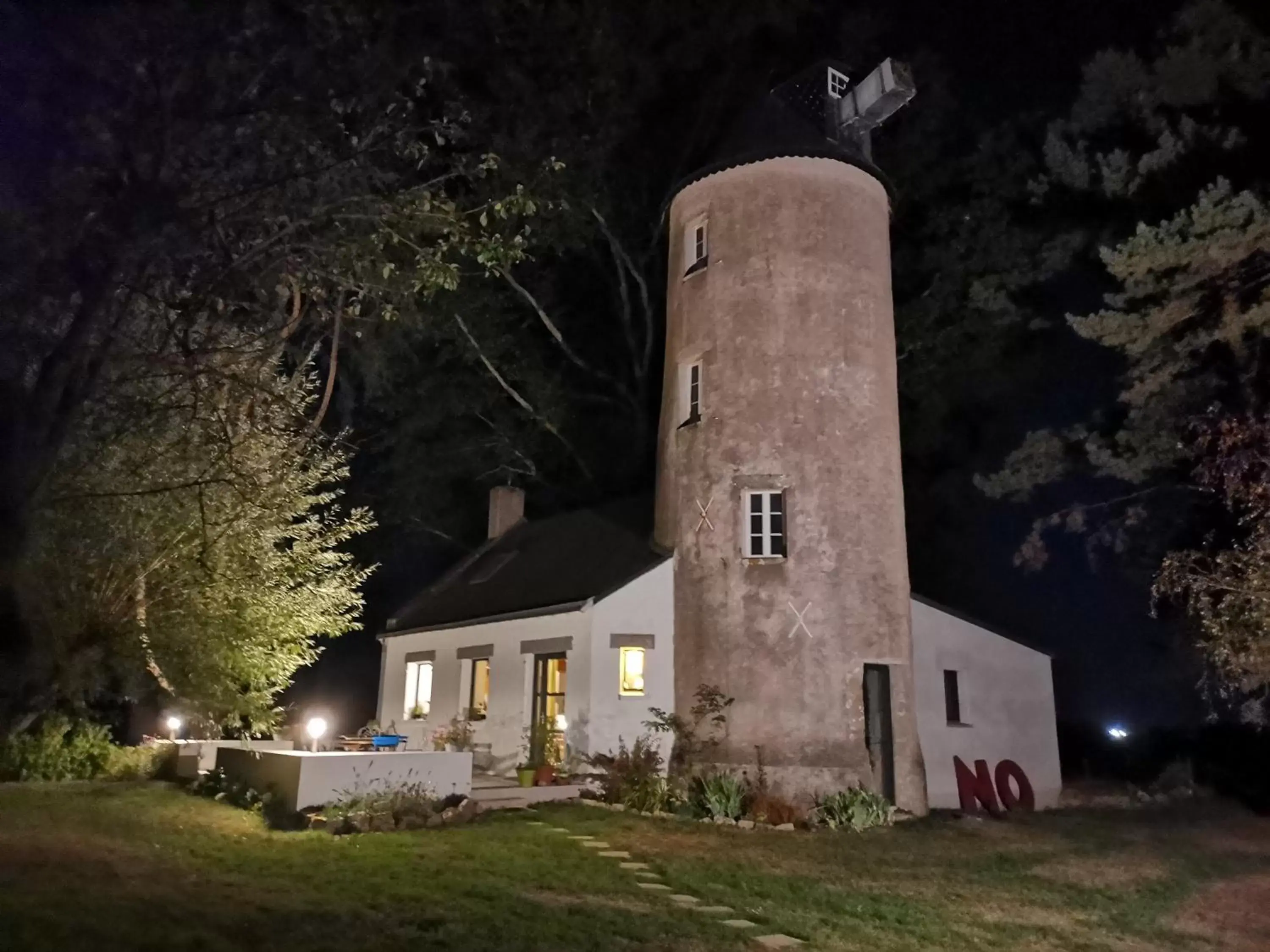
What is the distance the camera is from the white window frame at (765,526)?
15.0 metres

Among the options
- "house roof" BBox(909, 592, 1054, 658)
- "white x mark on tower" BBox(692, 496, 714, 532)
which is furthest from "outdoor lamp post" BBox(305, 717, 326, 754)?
"house roof" BBox(909, 592, 1054, 658)

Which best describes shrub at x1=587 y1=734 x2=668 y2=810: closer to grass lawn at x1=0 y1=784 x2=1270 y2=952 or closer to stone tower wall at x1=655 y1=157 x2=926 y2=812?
grass lawn at x1=0 y1=784 x2=1270 y2=952

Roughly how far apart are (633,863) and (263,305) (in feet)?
21.3

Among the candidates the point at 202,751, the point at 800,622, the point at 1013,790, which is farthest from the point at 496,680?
the point at 1013,790

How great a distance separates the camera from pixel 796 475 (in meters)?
15.0

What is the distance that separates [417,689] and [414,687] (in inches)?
4.1

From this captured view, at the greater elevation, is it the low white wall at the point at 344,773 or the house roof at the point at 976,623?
the house roof at the point at 976,623

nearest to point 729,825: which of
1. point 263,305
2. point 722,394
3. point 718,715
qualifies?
point 718,715

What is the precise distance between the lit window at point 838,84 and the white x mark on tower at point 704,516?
7351mm

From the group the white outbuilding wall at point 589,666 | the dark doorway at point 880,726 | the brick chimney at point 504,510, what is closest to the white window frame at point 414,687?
the white outbuilding wall at point 589,666

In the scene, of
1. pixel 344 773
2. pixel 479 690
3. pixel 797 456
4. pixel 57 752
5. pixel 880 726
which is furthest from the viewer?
pixel 479 690

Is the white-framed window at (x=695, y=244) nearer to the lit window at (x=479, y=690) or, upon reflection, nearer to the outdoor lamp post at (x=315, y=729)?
the lit window at (x=479, y=690)

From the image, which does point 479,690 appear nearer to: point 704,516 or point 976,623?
point 704,516

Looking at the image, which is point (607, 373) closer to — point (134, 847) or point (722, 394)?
point (722, 394)
